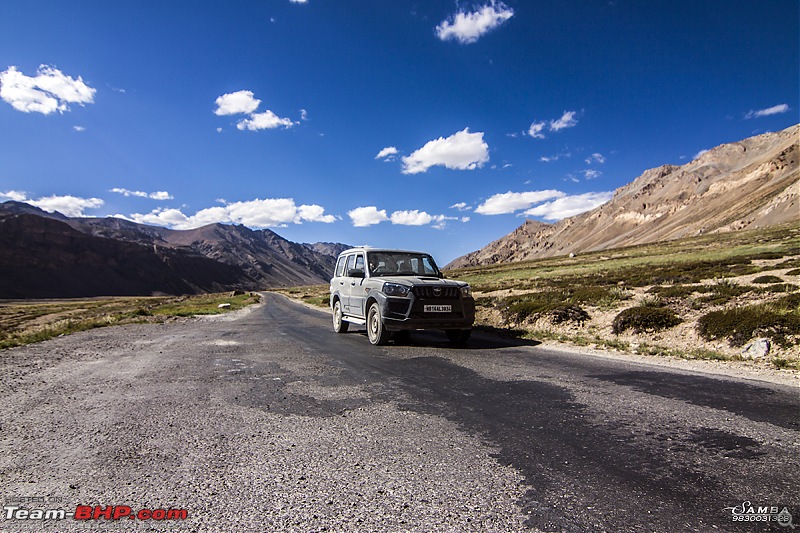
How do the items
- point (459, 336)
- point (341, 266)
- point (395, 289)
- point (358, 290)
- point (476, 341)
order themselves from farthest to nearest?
point (341, 266), point (358, 290), point (476, 341), point (459, 336), point (395, 289)

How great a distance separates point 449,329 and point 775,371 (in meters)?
6.25

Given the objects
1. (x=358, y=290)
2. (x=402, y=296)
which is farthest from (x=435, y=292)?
(x=358, y=290)

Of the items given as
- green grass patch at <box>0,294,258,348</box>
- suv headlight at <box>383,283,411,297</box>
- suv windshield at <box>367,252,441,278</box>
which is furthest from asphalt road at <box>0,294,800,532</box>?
green grass patch at <box>0,294,258,348</box>

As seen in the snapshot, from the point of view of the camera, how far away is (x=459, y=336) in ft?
34.1

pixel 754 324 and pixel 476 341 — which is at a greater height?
pixel 754 324

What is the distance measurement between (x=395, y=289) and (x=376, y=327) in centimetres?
122

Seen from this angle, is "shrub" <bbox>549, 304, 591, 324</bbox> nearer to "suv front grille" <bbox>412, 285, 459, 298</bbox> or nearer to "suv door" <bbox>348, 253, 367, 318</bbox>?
"suv front grille" <bbox>412, 285, 459, 298</bbox>

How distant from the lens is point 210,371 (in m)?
6.94

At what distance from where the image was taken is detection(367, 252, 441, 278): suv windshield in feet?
37.0

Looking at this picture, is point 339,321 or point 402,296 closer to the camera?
point 402,296

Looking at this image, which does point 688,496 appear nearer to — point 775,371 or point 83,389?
point 775,371

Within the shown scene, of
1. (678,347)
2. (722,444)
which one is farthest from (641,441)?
(678,347)

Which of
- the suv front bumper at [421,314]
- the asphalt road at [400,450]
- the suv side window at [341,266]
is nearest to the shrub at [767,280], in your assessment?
the asphalt road at [400,450]

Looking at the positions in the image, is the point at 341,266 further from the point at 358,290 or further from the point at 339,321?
the point at 358,290
